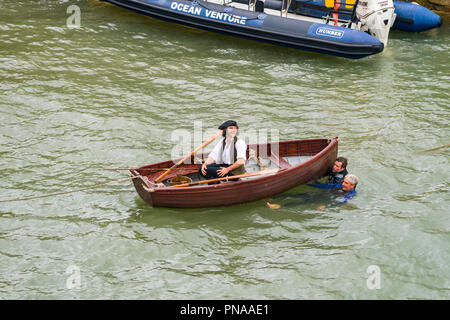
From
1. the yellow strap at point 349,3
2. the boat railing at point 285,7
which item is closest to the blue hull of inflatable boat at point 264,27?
the boat railing at point 285,7

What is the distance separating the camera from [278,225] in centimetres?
827

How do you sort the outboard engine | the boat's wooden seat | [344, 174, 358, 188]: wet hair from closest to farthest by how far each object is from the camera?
[344, 174, 358, 188]: wet hair → the boat's wooden seat → the outboard engine

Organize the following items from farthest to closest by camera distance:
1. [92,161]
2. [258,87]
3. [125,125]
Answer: [258,87] < [125,125] < [92,161]

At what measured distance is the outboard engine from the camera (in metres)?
14.8

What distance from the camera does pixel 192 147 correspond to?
10516 mm

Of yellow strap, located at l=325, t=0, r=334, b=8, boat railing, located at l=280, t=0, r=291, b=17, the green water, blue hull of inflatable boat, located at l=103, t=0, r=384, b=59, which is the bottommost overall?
the green water

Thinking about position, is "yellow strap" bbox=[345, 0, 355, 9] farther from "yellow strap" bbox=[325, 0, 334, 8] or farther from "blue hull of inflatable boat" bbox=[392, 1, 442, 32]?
"blue hull of inflatable boat" bbox=[392, 1, 442, 32]

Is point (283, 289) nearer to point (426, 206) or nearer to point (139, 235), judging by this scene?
point (139, 235)

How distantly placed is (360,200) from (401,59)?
24.1 ft

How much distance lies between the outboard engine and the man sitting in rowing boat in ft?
27.0

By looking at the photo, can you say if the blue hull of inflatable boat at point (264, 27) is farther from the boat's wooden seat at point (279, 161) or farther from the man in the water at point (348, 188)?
the man in the water at point (348, 188)

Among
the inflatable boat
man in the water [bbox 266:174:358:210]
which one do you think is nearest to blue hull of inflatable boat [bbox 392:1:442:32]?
the inflatable boat
